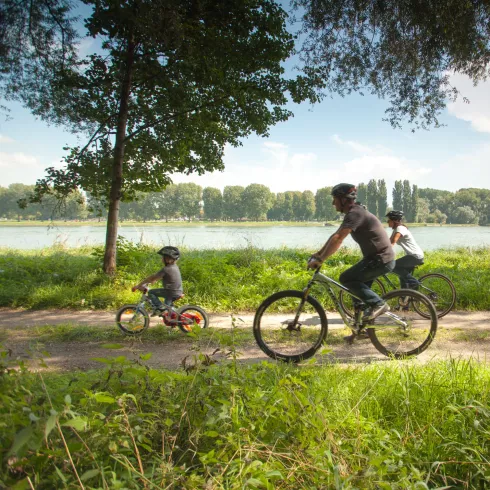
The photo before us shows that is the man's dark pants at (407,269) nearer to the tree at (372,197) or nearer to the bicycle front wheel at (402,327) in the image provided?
the bicycle front wheel at (402,327)

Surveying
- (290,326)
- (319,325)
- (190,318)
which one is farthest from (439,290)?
(190,318)

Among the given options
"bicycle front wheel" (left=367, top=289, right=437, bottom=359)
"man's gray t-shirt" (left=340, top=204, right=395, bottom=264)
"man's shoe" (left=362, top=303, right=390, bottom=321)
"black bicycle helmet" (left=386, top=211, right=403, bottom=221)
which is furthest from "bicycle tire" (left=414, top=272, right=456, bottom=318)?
"man's gray t-shirt" (left=340, top=204, right=395, bottom=264)

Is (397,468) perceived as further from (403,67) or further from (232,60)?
(403,67)

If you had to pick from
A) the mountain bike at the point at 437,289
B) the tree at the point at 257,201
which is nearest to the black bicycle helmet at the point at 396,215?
the mountain bike at the point at 437,289

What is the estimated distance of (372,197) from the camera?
98.2ft

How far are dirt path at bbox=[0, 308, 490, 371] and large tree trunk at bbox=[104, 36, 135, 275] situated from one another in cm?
219

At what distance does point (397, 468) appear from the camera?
→ 7.12 ft

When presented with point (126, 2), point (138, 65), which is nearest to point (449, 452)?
point (126, 2)

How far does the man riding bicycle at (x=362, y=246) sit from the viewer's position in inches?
187

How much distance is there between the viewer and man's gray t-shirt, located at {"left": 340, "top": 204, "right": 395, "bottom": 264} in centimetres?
475

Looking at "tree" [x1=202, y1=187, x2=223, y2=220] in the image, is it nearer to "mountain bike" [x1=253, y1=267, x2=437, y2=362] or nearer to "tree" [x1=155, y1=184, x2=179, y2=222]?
"tree" [x1=155, y1=184, x2=179, y2=222]

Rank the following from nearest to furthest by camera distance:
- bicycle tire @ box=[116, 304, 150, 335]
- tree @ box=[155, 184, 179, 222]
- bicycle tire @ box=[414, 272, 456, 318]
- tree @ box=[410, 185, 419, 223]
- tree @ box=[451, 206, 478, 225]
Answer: bicycle tire @ box=[116, 304, 150, 335] < bicycle tire @ box=[414, 272, 456, 318] < tree @ box=[410, 185, 419, 223] < tree @ box=[155, 184, 179, 222] < tree @ box=[451, 206, 478, 225]

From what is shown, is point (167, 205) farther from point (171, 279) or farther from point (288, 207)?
point (171, 279)

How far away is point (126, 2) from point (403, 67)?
682 centimetres
